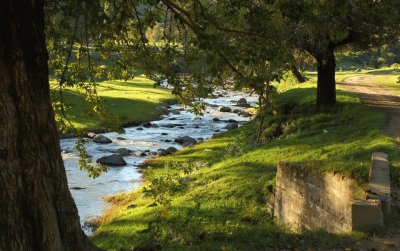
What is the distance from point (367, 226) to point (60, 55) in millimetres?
9377

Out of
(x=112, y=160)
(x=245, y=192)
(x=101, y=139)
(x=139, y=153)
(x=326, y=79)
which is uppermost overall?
(x=326, y=79)

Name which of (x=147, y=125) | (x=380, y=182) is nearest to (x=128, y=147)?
(x=147, y=125)

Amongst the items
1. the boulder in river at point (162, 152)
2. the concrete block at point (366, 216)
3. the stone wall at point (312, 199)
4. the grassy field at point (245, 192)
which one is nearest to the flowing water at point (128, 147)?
the boulder in river at point (162, 152)

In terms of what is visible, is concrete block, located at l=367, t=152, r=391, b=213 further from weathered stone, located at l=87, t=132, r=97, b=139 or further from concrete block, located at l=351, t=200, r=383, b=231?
weathered stone, located at l=87, t=132, r=97, b=139

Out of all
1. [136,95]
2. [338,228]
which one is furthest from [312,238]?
[136,95]

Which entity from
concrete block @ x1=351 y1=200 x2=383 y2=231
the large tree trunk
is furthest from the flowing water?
the large tree trunk

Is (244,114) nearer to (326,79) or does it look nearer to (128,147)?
A: (128,147)

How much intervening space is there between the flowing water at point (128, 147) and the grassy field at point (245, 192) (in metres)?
1.58

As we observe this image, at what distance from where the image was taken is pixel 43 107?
295 inches

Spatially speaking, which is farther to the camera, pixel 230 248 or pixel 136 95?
pixel 136 95

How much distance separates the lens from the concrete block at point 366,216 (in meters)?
10.2

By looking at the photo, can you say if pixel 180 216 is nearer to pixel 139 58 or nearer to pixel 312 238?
pixel 139 58

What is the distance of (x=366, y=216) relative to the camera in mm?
10328

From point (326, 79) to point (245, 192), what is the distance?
11.4m
